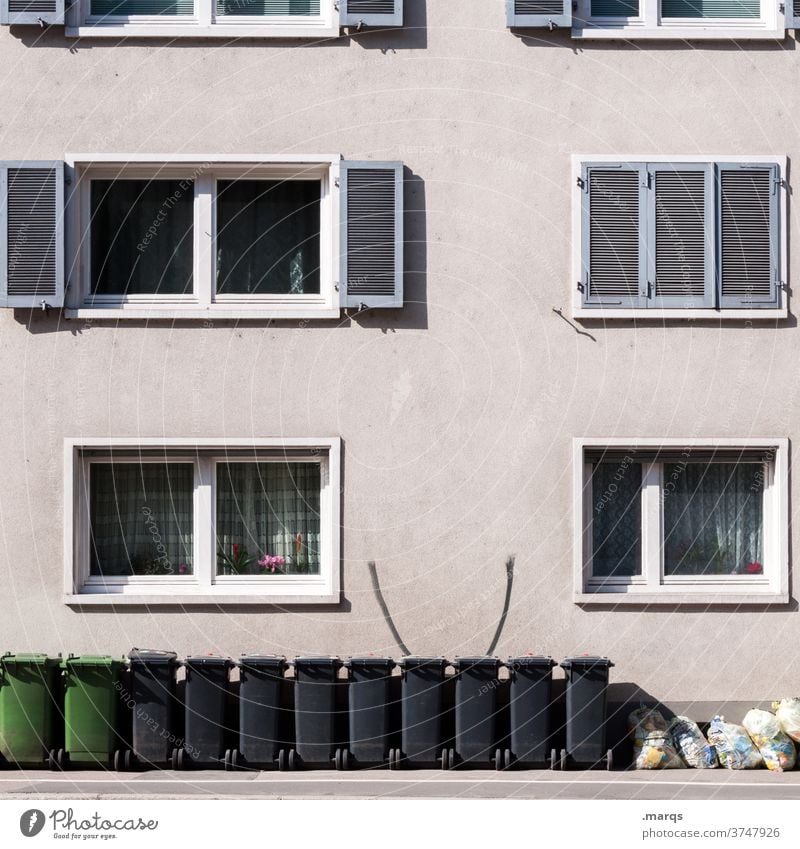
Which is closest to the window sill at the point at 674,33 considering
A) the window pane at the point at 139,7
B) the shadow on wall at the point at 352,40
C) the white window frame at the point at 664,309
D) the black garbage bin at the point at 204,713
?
the white window frame at the point at 664,309

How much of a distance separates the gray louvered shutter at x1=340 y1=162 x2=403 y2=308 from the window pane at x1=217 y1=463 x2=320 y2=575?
172 cm

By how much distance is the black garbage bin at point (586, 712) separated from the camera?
10.5 m

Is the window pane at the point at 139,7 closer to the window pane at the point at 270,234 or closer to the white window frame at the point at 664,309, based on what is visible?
the window pane at the point at 270,234

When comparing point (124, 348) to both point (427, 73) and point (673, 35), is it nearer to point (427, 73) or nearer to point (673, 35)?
point (427, 73)

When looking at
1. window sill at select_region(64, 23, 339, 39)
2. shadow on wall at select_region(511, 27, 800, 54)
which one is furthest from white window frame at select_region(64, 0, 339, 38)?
shadow on wall at select_region(511, 27, 800, 54)

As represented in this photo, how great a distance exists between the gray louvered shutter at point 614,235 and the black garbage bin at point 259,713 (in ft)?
14.3

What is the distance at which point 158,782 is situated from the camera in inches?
397

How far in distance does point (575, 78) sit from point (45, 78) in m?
4.83

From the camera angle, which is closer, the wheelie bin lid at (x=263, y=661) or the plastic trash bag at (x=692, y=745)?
the wheelie bin lid at (x=263, y=661)

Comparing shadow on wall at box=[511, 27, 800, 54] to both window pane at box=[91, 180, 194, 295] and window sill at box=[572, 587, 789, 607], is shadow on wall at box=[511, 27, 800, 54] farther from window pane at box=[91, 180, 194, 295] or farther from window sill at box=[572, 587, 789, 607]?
window sill at box=[572, 587, 789, 607]

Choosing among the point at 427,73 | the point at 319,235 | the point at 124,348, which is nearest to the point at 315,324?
the point at 319,235

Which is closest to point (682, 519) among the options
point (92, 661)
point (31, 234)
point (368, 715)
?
point (368, 715)

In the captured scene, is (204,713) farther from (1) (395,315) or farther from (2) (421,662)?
(1) (395,315)

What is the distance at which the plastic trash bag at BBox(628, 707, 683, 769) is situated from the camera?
418 inches
